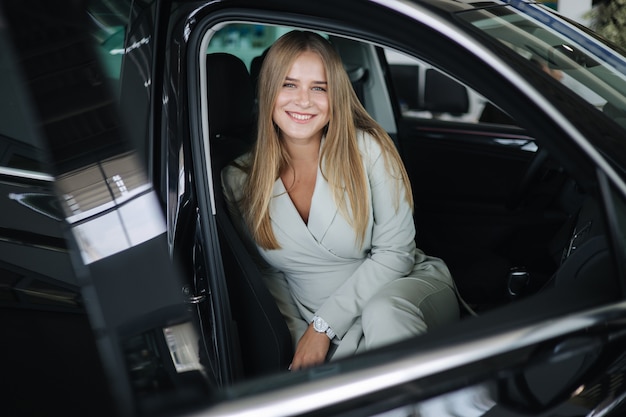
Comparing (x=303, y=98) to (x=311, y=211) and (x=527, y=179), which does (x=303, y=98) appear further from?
(x=527, y=179)

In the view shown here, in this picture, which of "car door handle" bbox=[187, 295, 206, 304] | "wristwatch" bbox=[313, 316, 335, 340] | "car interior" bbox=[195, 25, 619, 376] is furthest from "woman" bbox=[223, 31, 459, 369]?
"car door handle" bbox=[187, 295, 206, 304]

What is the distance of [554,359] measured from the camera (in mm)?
1125

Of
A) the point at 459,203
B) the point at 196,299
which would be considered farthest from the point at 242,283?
the point at 459,203

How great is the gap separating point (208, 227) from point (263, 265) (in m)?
0.38

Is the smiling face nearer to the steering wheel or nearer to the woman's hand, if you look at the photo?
the woman's hand

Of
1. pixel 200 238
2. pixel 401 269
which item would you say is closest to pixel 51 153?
pixel 200 238

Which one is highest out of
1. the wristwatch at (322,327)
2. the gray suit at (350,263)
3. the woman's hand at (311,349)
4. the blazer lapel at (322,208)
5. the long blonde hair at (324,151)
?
the long blonde hair at (324,151)

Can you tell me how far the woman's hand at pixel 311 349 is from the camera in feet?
5.88

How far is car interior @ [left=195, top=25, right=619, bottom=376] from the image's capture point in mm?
1777

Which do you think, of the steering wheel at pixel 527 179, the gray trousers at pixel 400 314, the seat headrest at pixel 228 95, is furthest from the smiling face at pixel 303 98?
the steering wheel at pixel 527 179

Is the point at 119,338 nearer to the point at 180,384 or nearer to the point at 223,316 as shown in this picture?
the point at 180,384

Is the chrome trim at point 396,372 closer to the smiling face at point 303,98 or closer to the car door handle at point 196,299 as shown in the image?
the car door handle at point 196,299

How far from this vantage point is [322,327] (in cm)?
187

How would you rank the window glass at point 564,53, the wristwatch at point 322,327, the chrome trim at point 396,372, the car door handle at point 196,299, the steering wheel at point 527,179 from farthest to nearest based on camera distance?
the steering wheel at point 527,179 → the wristwatch at point 322,327 → the car door handle at point 196,299 → the window glass at point 564,53 → the chrome trim at point 396,372
